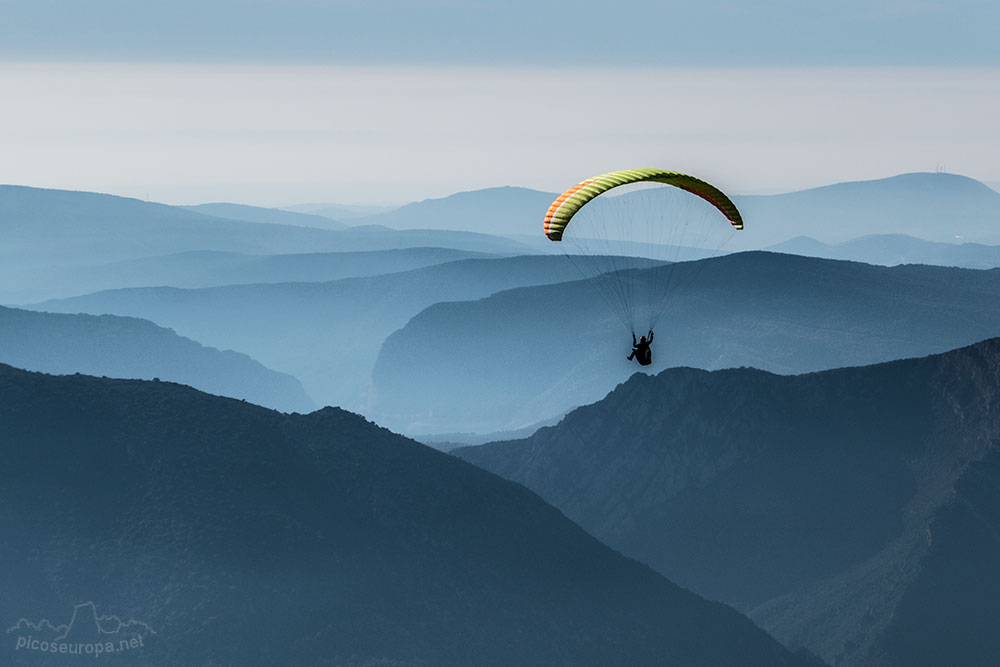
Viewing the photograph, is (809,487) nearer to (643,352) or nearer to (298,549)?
(298,549)

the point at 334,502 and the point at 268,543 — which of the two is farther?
the point at 334,502

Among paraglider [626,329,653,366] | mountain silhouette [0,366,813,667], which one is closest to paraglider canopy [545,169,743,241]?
paraglider [626,329,653,366]

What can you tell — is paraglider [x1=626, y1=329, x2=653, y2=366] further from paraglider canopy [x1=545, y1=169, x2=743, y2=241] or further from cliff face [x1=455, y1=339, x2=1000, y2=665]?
cliff face [x1=455, y1=339, x2=1000, y2=665]

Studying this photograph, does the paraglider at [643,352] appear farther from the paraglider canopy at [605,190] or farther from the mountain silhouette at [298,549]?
the mountain silhouette at [298,549]

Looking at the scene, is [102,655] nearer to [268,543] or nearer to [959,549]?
[268,543]

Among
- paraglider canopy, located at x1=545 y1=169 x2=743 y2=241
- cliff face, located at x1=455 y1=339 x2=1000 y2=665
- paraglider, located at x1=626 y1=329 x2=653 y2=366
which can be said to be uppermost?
paraglider canopy, located at x1=545 y1=169 x2=743 y2=241

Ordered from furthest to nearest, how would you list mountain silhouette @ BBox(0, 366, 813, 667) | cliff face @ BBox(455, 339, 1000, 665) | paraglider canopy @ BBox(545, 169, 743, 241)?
cliff face @ BBox(455, 339, 1000, 665) < mountain silhouette @ BBox(0, 366, 813, 667) < paraglider canopy @ BBox(545, 169, 743, 241)

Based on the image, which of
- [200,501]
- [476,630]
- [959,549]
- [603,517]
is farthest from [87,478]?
[959,549]
